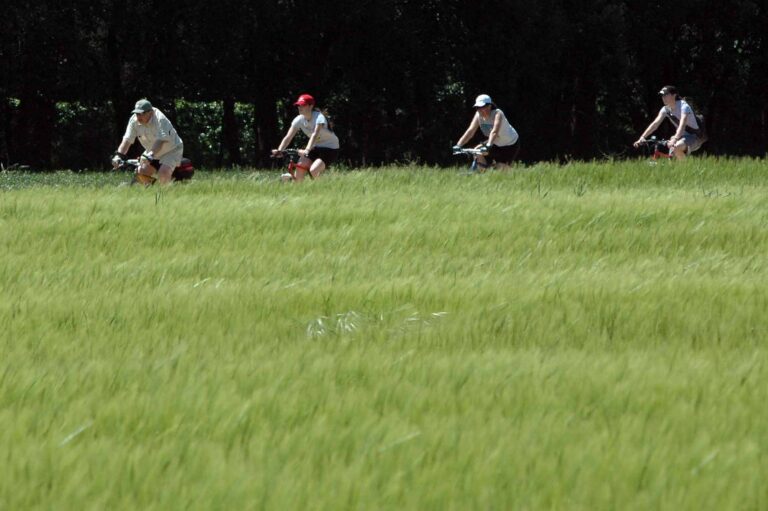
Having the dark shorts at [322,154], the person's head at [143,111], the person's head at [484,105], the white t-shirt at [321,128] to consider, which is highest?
the person's head at [484,105]

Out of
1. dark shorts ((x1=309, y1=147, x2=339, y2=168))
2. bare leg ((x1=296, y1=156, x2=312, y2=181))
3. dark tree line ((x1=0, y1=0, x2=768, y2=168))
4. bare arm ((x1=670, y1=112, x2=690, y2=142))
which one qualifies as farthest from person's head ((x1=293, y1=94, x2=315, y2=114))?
dark tree line ((x1=0, y1=0, x2=768, y2=168))

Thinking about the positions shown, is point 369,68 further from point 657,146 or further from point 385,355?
point 385,355

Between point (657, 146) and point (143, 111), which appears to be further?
point (657, 146)

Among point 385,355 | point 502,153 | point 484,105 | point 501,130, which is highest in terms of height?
point 484,105

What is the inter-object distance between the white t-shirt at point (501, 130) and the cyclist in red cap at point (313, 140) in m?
2.15

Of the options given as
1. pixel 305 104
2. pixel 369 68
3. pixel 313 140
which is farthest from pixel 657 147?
pixel 369 68

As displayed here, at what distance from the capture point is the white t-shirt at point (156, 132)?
54.3ft

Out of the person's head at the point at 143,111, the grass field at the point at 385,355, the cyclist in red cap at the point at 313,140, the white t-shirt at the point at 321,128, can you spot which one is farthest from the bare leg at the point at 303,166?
the grass field at the point at 385,355

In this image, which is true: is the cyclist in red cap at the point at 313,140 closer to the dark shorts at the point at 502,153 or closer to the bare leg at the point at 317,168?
the bare leg at the point at 317,168

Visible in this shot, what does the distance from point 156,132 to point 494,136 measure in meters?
4.87

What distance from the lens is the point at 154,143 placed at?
1667cm

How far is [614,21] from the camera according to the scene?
43062mm

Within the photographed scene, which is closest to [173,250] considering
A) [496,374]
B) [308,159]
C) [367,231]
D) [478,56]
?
[367,231]

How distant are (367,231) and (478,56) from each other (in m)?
30.9
